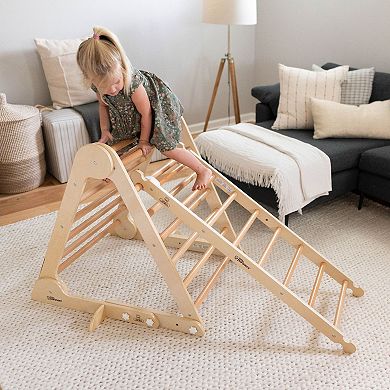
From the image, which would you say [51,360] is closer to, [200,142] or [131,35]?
[200,142]

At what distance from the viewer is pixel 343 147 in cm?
271

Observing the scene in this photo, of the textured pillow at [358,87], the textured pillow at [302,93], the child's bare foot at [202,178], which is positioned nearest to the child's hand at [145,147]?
the child's bare foot at [202,178]

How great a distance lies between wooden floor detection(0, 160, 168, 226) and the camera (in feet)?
9.44

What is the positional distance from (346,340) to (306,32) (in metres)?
2.78

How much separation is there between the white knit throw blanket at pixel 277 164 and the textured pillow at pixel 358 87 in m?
0.59

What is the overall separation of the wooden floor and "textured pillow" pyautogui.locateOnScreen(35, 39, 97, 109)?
2.02 feet

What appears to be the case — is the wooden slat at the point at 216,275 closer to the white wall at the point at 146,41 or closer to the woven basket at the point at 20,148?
the woven basket at the point at 20,148

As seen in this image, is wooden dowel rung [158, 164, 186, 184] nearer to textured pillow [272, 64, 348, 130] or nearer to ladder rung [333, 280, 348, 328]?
ladder rung [333, 280, 348, 328]

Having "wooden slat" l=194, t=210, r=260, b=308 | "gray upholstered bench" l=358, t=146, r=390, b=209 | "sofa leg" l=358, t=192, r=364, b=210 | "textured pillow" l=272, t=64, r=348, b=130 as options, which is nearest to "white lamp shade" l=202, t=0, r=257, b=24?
"textured pillow" l=272, t=64, r=348, b=130

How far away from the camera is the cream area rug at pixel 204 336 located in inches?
67.1

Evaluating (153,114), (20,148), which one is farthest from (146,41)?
(153,114)

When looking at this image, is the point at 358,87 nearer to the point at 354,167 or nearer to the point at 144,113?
the point at 354,167

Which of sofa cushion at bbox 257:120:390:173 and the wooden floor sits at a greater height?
sofa cushion at bbox 257:120:390:173

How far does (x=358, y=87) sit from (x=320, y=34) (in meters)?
0.86
